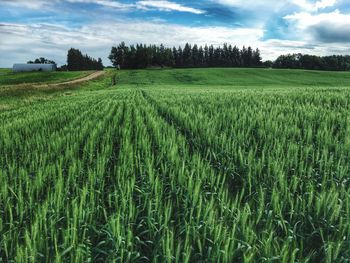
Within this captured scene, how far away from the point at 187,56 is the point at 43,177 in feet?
498

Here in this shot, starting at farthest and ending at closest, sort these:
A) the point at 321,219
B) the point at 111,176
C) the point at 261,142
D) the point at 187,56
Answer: the point at 187,56 → the point at 261,142 → the point at 111,176 → the point at 321,219

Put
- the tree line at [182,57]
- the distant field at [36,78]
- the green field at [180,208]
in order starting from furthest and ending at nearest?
the tree line at [182,57] → the distant field at [36,78] → the green field at [180,208]

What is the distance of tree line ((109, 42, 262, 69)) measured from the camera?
130 meters

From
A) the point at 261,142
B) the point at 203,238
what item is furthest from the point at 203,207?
the point at 261,142

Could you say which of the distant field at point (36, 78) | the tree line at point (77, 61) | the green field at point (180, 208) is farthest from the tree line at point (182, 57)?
the green field at point (180, 208)

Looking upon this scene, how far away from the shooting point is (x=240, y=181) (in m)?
4.98

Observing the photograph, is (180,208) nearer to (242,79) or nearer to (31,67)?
(242,79)

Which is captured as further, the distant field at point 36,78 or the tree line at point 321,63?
the tree line at point 321,63

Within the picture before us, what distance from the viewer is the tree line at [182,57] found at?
130 meters

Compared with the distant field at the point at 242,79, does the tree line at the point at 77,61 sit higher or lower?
higher

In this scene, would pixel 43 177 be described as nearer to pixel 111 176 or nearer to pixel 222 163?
pixel 111 176

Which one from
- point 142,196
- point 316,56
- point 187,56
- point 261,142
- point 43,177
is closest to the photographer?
point 142,196

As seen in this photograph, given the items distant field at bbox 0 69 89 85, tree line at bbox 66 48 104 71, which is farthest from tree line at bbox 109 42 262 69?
distant field at bbox 0 69 89 85

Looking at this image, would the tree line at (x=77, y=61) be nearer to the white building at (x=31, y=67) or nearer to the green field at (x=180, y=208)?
the white building at (x=31, y=67)
